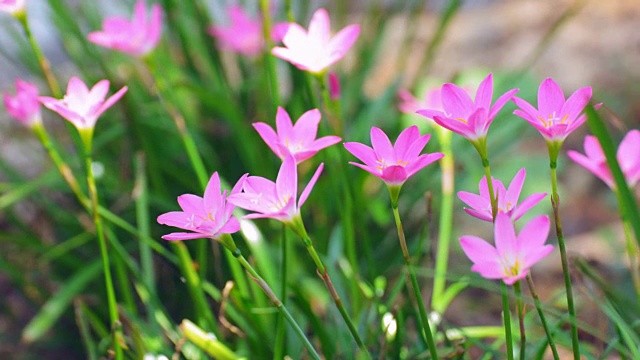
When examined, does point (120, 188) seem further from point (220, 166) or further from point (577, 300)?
point (577, 300)

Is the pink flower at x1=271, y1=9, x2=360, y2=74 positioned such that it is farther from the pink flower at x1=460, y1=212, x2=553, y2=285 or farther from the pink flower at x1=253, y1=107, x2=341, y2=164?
the pink flower at x1=460, y1=212, x2=553, y2=285

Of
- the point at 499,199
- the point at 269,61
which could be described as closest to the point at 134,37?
the point at 269,61

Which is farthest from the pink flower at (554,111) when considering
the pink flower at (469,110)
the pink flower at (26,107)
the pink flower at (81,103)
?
the pink flower at (26,107)

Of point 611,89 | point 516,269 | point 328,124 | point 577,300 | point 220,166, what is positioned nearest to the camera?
point 516,269

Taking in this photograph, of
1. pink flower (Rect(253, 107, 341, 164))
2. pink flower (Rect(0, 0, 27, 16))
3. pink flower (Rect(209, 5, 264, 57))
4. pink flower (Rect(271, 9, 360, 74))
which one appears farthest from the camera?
pink flower (Rect(209, 5, 264, 57))

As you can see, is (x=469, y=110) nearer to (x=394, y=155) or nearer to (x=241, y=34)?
(x=394, y=155)


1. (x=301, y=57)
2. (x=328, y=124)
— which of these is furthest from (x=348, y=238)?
(x=301, y=57)

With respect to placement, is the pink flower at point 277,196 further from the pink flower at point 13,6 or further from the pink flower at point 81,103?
the pink flower at point 13,6

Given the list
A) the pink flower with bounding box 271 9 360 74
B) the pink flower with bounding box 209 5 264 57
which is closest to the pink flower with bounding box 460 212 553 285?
the pink flower with bounding box 271 9 360 74
